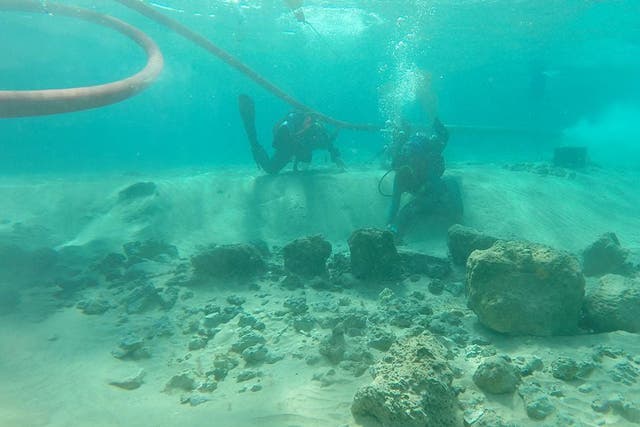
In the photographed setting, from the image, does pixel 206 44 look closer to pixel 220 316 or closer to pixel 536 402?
pixel 220 316

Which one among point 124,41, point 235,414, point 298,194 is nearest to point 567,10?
point 298,194

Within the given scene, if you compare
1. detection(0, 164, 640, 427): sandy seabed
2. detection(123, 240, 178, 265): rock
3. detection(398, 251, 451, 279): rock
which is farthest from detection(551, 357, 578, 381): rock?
detection(123, 240, 178, 265): rock

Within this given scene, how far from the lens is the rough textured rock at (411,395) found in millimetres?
2988

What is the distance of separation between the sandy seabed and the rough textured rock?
296 mm

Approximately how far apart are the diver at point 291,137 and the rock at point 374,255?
6193 mm

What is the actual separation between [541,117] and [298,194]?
104 feet

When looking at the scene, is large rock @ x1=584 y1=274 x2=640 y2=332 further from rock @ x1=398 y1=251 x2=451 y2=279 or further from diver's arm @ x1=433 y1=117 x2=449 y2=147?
Answer: diver's arm @ x1=433 y1=117 x2=449 y2=147

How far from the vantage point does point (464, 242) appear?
7102 millimetres

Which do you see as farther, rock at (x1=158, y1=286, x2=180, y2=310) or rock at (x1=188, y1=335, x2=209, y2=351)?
rock at (x1=158, y1=286, x2=180, y2=310)

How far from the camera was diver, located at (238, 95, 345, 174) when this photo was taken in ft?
39.7

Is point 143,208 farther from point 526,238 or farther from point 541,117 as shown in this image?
point 541,117

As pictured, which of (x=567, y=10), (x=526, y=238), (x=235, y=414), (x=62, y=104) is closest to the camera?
(x=235, y=414)

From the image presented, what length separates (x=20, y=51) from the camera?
3928cm

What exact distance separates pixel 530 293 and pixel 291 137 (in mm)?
8822
